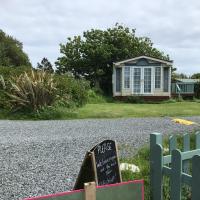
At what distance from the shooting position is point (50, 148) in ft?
26.8

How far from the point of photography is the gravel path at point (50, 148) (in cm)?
562

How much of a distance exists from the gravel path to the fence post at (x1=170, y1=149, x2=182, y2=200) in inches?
→ 82.7

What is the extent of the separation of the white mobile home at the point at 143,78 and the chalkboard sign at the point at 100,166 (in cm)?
2332

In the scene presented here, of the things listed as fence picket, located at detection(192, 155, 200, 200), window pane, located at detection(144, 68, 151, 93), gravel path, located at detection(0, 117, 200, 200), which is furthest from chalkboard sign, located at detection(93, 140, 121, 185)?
window pane, located at detection(144, 68, 151, 93)

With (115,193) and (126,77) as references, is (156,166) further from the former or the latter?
(126,77)

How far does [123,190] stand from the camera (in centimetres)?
337

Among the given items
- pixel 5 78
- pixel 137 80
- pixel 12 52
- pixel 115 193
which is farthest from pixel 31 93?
pixel 12 52

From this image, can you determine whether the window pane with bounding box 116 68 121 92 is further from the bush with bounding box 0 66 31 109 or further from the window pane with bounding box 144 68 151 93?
the bush with bounding box 0 66 31 109

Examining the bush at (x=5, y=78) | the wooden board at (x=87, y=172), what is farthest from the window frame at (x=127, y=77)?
the wooden board at (x=87, y=172)

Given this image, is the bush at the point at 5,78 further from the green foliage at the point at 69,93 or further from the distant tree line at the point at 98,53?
the distant tree line at the point at 98,53

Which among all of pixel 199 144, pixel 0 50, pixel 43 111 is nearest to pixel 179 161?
pixel 199 144

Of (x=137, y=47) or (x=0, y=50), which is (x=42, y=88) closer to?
(x=137, y=47)

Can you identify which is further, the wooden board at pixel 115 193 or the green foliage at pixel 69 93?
the green foliage at pixel 69 93

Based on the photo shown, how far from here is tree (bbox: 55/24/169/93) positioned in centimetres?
3033
